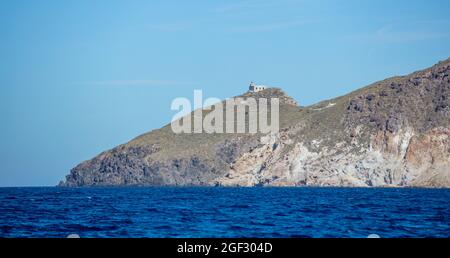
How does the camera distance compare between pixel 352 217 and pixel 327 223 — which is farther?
pixel 352 217

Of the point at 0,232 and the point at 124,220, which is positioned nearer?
the point at 0,232

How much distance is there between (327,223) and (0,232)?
23069 millimetres

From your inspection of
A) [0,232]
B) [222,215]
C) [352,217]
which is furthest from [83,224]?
[352,217]

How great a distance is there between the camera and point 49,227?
5484 centimetres

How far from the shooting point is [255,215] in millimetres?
70250

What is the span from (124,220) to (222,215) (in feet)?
34.4

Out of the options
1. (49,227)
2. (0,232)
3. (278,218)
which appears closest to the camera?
(0,232)
